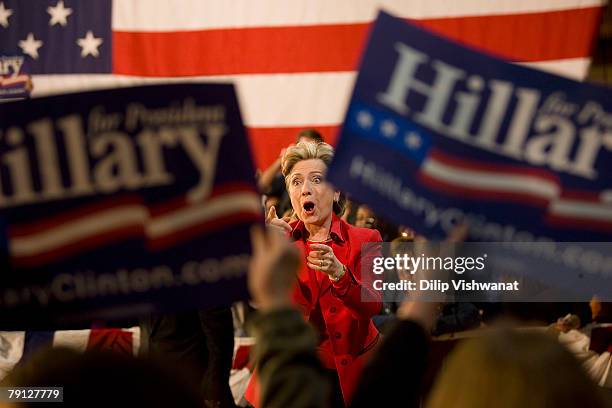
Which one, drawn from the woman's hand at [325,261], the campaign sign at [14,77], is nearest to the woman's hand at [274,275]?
the woman's hand at [325,261]

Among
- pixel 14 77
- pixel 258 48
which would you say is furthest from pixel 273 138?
pixel 14 77

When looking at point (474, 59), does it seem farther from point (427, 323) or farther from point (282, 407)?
point (282, 407)

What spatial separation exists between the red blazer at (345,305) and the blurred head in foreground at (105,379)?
2381 mm

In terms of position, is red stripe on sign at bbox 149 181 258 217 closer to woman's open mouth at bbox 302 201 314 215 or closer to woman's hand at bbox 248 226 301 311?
woman's hand at bbox 248 226 301 311

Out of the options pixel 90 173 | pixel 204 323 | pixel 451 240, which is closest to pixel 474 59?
pixel 451 240

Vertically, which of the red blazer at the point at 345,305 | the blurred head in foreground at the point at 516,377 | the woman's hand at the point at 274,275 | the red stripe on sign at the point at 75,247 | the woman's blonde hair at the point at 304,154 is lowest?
the red blazer at the point at 345,305

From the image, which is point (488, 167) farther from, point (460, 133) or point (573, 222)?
point (573, 222)

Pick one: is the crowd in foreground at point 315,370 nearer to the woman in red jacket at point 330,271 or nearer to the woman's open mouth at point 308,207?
the woman in red jacket at point 330,271

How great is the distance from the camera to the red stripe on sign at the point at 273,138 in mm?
6852

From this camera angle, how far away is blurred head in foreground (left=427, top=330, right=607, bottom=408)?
132 centimetres

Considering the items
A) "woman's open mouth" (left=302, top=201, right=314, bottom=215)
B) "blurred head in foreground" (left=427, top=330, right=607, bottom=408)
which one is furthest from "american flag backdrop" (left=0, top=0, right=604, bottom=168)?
"blurred head in foreground" (left=427, top=330, right=607, bottom=408)

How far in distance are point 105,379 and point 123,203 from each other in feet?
3.81

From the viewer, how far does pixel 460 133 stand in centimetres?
251

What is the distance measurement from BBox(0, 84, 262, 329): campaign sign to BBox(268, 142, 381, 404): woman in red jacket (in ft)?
4.22
